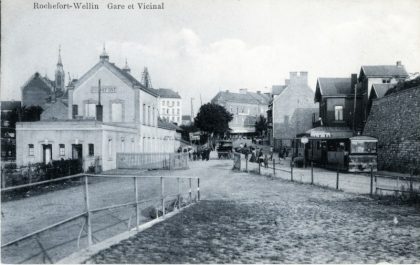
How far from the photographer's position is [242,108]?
307 ft

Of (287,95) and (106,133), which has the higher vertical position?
(287,95)

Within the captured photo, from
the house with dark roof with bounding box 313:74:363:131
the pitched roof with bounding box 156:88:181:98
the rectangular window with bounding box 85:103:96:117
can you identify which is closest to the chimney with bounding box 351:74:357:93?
the house with dark roof with bounding box 313:74:363:131

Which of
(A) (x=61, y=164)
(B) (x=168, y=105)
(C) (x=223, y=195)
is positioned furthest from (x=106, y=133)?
(B) (x=168, y=105)

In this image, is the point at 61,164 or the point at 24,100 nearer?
the point at 61,164

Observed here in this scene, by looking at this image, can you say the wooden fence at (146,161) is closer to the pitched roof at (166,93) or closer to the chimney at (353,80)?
the chimney at (353,80)

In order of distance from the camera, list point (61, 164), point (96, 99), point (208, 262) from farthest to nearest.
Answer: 1. point (96, 99)
2. point (61, 164)
3. point (208, 262)

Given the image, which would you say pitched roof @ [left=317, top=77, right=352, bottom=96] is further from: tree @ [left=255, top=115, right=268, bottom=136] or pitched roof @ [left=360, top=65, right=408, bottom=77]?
tree @ [left=255, top=115, right=268, bottom=136]

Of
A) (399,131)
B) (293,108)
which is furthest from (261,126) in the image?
(399,131)

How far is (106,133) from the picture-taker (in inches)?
1117

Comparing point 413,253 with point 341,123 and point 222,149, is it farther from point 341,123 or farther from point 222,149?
point 222,149

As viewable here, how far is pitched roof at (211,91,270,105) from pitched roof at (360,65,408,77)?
171ft

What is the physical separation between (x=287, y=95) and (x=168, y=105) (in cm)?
6058

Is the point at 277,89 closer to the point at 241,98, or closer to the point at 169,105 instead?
the point at 241,98

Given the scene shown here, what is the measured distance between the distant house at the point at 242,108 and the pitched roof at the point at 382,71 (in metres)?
52.3
